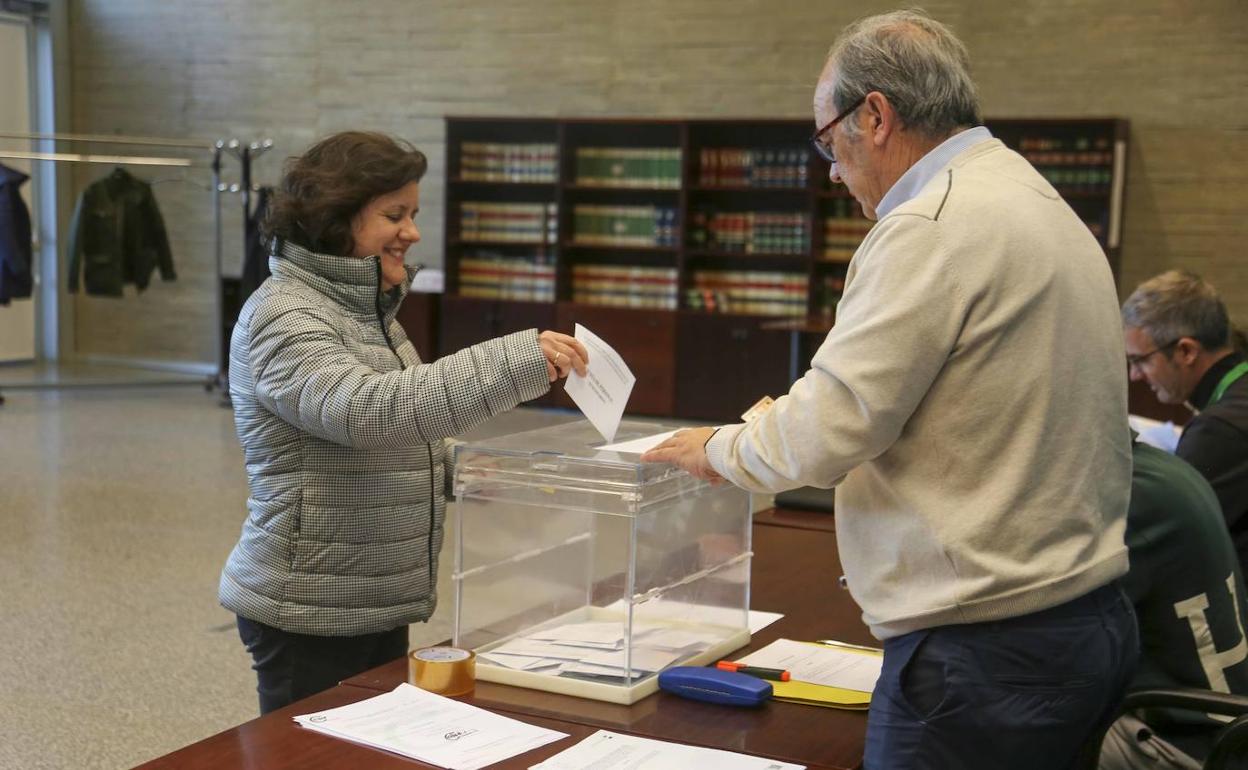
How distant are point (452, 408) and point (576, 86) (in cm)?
850

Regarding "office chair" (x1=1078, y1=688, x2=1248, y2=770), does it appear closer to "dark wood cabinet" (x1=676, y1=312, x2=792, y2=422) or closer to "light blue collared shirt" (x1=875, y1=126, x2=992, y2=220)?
"light blue collared shirt" (x1=875, y1=126, x2=992, y2=220)

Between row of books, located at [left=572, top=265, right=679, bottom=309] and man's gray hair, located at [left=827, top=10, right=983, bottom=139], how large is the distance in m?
8.02

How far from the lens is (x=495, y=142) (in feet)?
34.4

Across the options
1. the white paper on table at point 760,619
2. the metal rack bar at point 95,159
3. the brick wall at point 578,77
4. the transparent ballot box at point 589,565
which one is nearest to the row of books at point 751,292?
the brick wall at point 578,77

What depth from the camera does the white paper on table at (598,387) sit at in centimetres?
203

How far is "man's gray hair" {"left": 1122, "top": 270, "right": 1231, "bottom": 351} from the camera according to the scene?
3150 millimetres

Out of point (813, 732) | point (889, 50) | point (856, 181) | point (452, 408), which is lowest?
point (813, 732)

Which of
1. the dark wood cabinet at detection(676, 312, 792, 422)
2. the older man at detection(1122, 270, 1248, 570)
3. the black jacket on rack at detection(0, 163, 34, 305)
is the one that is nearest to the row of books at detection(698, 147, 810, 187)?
the dark wood cabinet at detection(676, 312, 792, 422)

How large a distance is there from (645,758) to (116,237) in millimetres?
8979

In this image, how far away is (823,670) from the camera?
2107mm

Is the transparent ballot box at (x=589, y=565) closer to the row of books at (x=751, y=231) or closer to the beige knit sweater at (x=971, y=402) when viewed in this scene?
the beige knit sweater at (x=971, y=402)

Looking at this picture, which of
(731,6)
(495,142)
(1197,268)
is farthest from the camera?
(495,142)

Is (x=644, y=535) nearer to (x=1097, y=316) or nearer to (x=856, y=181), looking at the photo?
(x=856, y=181)

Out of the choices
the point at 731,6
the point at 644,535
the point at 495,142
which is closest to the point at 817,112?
the point at 644,535
